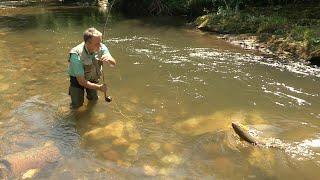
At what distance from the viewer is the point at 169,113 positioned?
314 inches

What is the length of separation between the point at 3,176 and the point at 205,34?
10.5m

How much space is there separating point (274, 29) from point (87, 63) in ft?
26.9

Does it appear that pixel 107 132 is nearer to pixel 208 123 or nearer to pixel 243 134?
pixel 208 123

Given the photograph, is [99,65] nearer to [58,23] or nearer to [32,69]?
[32,69]

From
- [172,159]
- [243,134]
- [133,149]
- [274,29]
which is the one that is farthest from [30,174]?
[274,29]

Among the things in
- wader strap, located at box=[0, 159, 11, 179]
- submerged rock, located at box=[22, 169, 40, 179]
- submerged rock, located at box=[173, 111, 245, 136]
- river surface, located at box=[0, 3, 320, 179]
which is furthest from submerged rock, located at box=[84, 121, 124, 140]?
wader strap, located at box=[0, 159, 11, 179]

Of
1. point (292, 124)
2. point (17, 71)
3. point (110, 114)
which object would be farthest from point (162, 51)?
point (292, 124)

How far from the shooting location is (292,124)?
7.27 meters

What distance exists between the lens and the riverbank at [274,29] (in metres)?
11.7

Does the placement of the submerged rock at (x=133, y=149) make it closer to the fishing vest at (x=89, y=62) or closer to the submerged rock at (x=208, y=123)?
the submerged rock at (x=208, y=123)

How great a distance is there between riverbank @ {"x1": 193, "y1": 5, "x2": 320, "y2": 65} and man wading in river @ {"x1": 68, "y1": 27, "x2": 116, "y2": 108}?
5918mm

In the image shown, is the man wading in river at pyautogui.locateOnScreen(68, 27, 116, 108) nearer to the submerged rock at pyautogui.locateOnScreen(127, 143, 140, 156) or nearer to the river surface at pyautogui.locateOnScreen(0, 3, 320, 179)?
the river surface at pyautogui.locateOnScreen(0, 3, 320, 179)

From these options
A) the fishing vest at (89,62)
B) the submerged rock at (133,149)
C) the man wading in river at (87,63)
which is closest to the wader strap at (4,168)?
the submerged rock at (133,149)

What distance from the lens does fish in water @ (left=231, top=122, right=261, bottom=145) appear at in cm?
648
